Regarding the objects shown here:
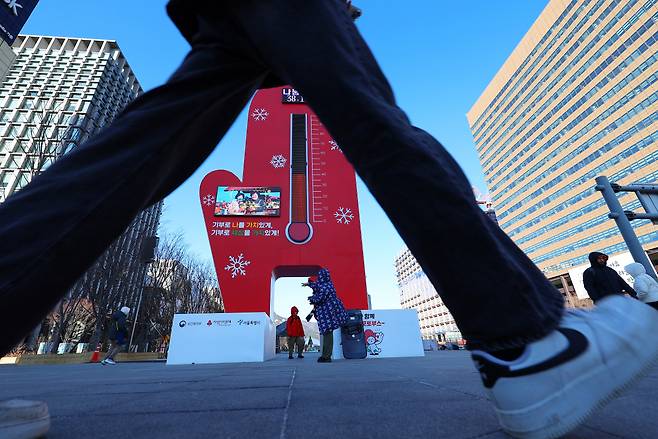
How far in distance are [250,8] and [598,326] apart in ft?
3.41

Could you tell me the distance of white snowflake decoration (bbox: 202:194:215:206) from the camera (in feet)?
35.4

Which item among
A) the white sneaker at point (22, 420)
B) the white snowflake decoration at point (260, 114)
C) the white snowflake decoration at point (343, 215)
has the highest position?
the white snowflake decoration at point (260, 114)

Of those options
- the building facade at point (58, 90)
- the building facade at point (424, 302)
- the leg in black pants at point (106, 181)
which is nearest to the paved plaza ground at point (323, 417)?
the leg in black pants at point (106, 181)

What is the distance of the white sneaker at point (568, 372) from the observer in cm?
54

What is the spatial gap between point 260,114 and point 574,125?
44560 millimetres

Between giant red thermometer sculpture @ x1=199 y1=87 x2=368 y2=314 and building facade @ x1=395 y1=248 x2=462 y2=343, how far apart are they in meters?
57.4

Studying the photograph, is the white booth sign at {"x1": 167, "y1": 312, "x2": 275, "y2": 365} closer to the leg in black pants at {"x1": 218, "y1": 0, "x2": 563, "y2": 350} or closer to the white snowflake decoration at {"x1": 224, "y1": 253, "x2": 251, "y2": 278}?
the white snowflake decoration at {"x1": 224, "y1": 253, "x2": 251, "y2": 278}

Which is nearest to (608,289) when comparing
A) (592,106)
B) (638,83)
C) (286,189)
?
(286,189)

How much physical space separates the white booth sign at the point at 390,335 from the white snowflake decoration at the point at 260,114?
817 cm

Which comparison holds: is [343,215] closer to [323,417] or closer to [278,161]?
[278,161]

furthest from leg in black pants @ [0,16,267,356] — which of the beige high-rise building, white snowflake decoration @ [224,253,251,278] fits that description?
the beige high-rise building

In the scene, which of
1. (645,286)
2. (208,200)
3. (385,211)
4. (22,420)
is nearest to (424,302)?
(208,200)

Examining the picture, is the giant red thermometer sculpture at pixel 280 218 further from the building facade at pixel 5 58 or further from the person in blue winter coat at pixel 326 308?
the building facade at pixel 5 58

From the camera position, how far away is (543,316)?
61 centimetres
